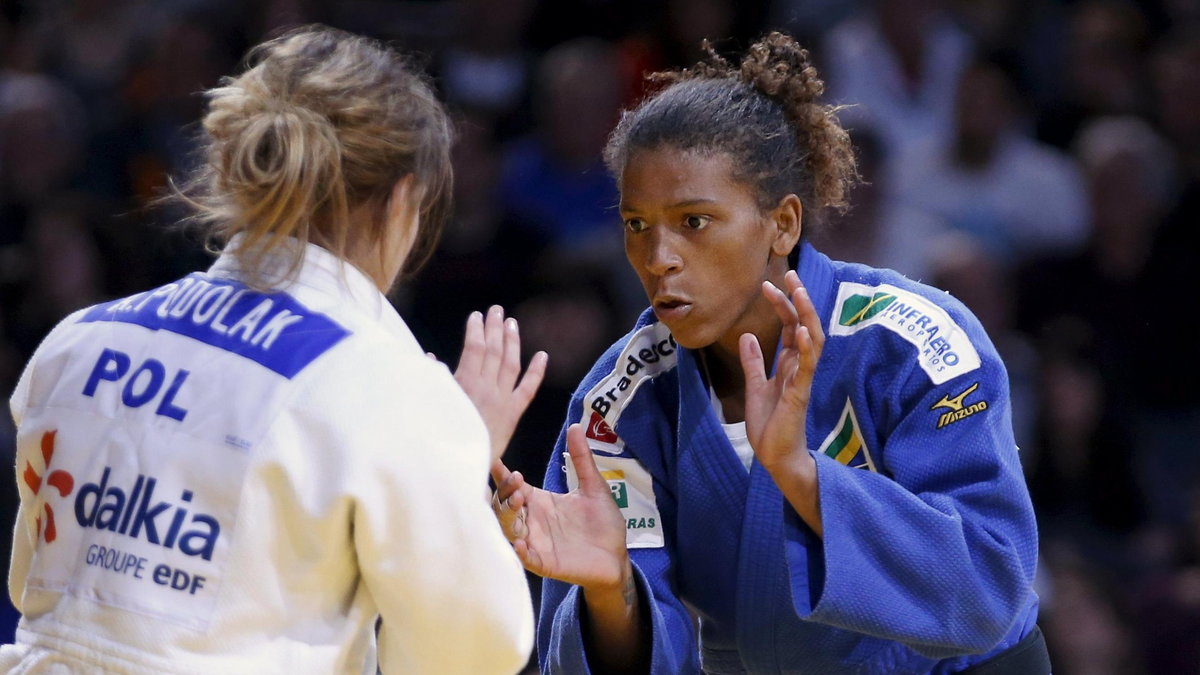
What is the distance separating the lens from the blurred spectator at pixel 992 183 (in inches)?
196

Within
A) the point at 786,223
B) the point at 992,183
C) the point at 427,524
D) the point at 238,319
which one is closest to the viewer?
the point at 427,524

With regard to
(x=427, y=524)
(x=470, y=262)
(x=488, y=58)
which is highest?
(x=488, y=58)

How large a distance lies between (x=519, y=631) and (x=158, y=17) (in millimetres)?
4378

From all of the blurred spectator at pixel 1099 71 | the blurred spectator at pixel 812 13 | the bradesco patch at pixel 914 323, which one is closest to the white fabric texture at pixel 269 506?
the bradesco patch at pixel 914 323

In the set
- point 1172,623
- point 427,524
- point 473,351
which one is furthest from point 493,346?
point 1172,623

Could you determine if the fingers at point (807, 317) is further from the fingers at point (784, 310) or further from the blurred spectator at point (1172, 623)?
the blurred spectator at point (1172, 623)

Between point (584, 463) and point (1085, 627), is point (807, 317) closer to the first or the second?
point (584, 463)

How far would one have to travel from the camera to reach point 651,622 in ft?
7.75

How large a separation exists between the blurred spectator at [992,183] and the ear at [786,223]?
2.67m

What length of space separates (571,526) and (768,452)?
0.40 metres

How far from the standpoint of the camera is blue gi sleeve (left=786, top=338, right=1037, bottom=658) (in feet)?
6.85

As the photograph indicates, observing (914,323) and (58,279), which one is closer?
(914,323)

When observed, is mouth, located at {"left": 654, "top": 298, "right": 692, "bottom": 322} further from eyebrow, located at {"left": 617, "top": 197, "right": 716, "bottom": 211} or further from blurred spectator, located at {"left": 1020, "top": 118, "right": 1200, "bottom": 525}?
blurred spectator, located at {"left": 1020, "top": 118, "right": 1200, "bottom": 525}

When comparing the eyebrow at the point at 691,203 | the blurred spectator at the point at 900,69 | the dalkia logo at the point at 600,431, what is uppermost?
the blurred spectator at the point at 900,69
